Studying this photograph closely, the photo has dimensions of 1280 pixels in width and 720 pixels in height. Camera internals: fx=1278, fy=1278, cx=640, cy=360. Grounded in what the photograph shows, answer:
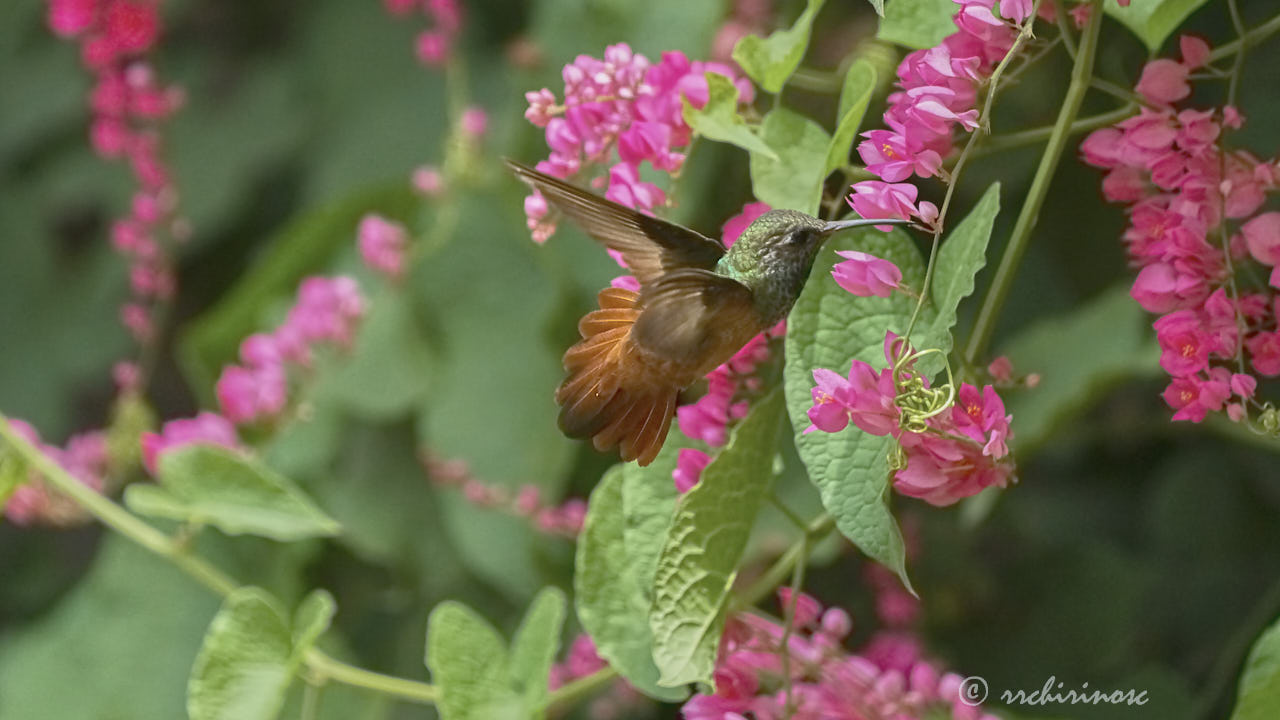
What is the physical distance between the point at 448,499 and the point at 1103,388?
46cm

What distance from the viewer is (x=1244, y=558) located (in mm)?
863

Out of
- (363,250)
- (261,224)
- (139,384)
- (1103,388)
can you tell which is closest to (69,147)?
(261,224)

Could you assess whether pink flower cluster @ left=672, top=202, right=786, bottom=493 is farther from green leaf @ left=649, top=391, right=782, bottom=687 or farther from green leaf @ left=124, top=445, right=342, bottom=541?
green leaf @ left=124, top=445, right=342, bottom=541

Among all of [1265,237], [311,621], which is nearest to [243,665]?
[311,621]

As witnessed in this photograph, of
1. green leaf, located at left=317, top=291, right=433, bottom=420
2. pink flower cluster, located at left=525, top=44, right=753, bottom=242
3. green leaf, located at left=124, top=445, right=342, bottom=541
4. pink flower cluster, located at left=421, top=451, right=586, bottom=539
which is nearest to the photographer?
pink flower cluster, located at left=525, top=44, right=753, bottom=242

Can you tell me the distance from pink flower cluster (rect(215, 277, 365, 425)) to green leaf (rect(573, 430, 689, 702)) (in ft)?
1.57

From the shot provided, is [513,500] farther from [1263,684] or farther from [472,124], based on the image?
[1263,684]

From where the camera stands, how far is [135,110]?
1.15 m

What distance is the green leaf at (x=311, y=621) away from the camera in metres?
0.63

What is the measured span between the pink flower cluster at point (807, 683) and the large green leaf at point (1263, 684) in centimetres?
10

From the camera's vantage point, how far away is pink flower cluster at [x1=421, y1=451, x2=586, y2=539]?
85 cm


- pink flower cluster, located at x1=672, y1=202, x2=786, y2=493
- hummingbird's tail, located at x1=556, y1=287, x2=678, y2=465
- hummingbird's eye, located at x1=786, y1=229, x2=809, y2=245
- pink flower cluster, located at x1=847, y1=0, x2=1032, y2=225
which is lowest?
pink flower cluster, located at x1=672, y1=202, x2=786, y2=493

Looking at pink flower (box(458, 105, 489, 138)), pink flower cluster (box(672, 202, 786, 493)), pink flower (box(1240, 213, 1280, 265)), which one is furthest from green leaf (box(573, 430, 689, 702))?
pink flower (box(458, 105, 489, 138))

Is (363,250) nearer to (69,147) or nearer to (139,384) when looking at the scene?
(139,384)
